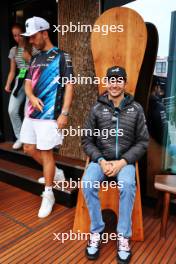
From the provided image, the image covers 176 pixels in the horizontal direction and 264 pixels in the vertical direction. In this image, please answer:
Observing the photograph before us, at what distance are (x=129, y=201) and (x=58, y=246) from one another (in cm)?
66

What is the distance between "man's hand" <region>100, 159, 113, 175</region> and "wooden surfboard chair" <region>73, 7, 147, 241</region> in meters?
0.21

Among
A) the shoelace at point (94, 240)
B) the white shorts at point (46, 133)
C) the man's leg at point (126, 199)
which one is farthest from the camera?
the white shorts at point (46, 133)

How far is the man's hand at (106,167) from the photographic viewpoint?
75.4 inches

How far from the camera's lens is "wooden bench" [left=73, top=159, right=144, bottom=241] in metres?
2.07

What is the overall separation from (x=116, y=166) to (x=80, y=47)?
5.09ft

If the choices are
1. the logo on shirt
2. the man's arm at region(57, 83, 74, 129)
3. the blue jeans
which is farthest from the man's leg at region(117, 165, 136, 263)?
the man's arm at region(57, 83, 74, 129)

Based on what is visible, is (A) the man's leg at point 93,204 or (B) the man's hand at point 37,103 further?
(B) the man's hand at point 37,103

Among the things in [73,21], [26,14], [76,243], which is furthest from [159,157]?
[26,14]

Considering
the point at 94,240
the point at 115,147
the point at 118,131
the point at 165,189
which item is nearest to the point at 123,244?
the point at 94,240

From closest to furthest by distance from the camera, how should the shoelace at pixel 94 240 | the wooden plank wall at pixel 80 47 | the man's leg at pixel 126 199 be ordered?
the man's leg at pixel 126 199, the shoelace at pixel 94 240, the wooden plank wall at pixel 80 47

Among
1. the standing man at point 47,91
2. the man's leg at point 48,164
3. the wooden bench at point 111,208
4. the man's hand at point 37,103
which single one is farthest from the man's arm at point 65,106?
the wooden bench at point 111,208

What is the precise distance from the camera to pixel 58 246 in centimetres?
205

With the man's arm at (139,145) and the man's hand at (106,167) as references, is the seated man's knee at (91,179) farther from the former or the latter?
the man's arm at (139,145)

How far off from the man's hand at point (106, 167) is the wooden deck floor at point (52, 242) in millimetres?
573
